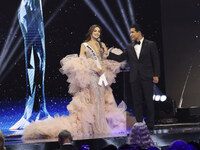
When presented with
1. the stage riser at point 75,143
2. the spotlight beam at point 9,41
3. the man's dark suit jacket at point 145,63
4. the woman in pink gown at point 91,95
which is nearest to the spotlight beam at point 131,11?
the spotlight beam at point 9,41

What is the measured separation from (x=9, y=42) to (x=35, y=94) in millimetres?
1163

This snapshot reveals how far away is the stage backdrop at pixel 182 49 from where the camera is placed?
24.7 feet

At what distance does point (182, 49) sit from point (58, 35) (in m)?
2.61

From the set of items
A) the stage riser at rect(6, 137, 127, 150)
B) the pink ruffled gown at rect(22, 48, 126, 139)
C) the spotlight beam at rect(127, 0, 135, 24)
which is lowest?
the stage riser at rect(6, 137, 127, 150)

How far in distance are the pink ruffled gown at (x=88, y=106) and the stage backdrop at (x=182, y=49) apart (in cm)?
236

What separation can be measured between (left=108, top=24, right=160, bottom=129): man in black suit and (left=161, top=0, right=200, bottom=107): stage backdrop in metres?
2.70

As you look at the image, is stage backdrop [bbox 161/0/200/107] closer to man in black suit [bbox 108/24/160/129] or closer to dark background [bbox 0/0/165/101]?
dark background [bbox 0/0/165/101]

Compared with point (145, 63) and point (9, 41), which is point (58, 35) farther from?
point (145, 63)

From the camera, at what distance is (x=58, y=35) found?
739 centimetres

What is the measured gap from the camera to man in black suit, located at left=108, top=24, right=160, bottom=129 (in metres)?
4.86

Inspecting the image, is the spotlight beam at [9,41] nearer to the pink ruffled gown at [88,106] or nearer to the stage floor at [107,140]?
Result: the pink ruffled gown at [88,106]

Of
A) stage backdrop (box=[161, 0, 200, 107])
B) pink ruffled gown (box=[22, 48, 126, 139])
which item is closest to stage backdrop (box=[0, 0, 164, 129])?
stage backdrop (box=[161, 0, 200, 107])

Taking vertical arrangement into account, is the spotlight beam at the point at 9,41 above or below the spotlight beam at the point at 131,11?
below

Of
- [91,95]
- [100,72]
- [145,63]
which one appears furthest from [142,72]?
[91,95]
